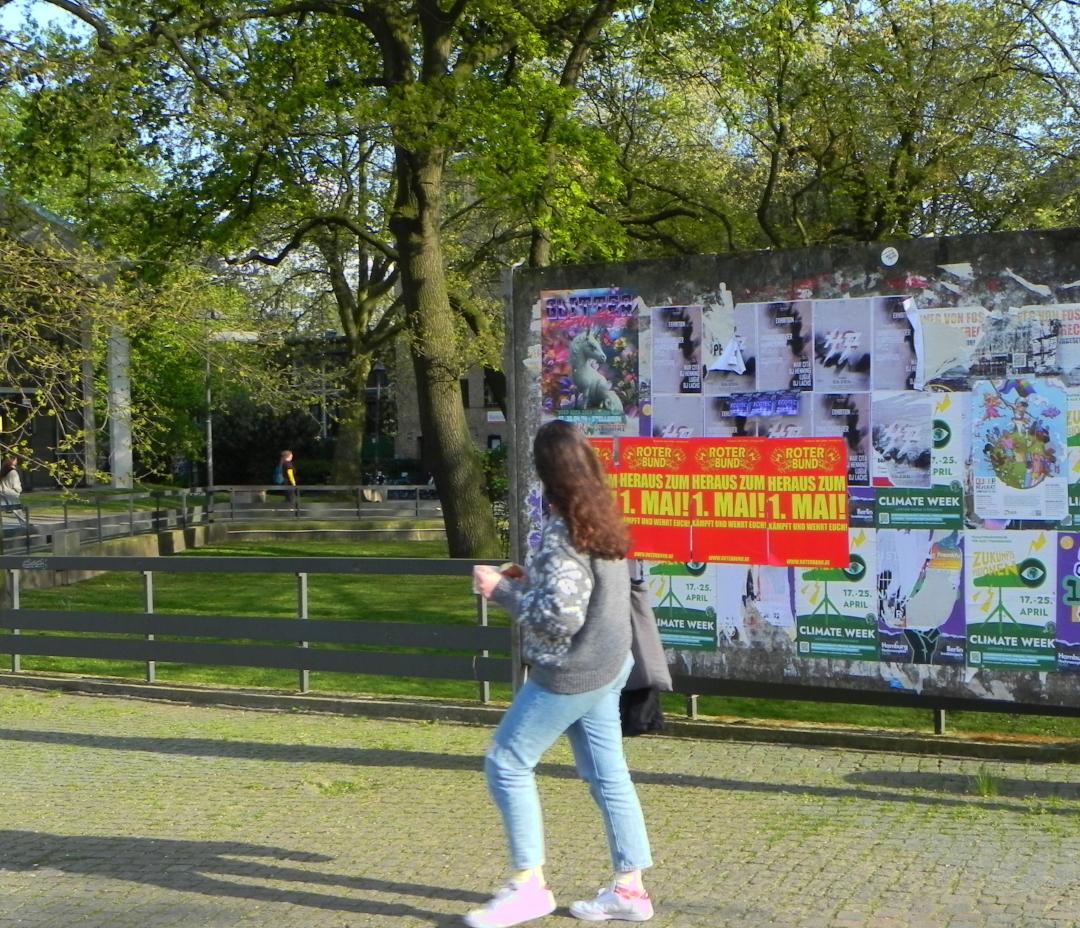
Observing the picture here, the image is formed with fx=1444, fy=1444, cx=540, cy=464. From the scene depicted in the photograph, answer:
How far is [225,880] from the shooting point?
19.6 feet

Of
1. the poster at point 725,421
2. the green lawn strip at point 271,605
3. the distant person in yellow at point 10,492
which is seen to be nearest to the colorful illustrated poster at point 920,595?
the poster at point 725,421

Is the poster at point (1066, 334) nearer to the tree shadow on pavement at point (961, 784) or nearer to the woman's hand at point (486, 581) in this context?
the tree shadow on pavement at point (961, 784)

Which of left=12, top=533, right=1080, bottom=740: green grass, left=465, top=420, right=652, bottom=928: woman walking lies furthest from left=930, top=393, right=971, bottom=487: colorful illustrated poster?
left=465, top=420, right=652, bottom=928: woman walking

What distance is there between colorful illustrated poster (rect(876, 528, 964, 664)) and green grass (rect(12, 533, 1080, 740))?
5.12ft

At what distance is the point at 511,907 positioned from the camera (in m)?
5.11

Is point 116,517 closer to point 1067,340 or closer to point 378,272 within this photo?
point 378,272

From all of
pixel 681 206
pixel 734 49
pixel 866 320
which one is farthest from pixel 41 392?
pixel 681 206

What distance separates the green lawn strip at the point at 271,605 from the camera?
12797 mm

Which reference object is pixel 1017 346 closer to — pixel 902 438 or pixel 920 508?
pixel 902 438

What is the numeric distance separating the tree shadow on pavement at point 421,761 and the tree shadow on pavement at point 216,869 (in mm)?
1849

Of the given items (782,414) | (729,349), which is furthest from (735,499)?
(729,349)

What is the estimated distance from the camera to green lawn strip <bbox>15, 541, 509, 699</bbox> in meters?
12.8

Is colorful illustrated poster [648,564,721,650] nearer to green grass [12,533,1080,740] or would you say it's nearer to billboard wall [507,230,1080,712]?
billboard wall [507,230,1080,712]

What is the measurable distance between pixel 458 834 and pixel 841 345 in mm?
3080
